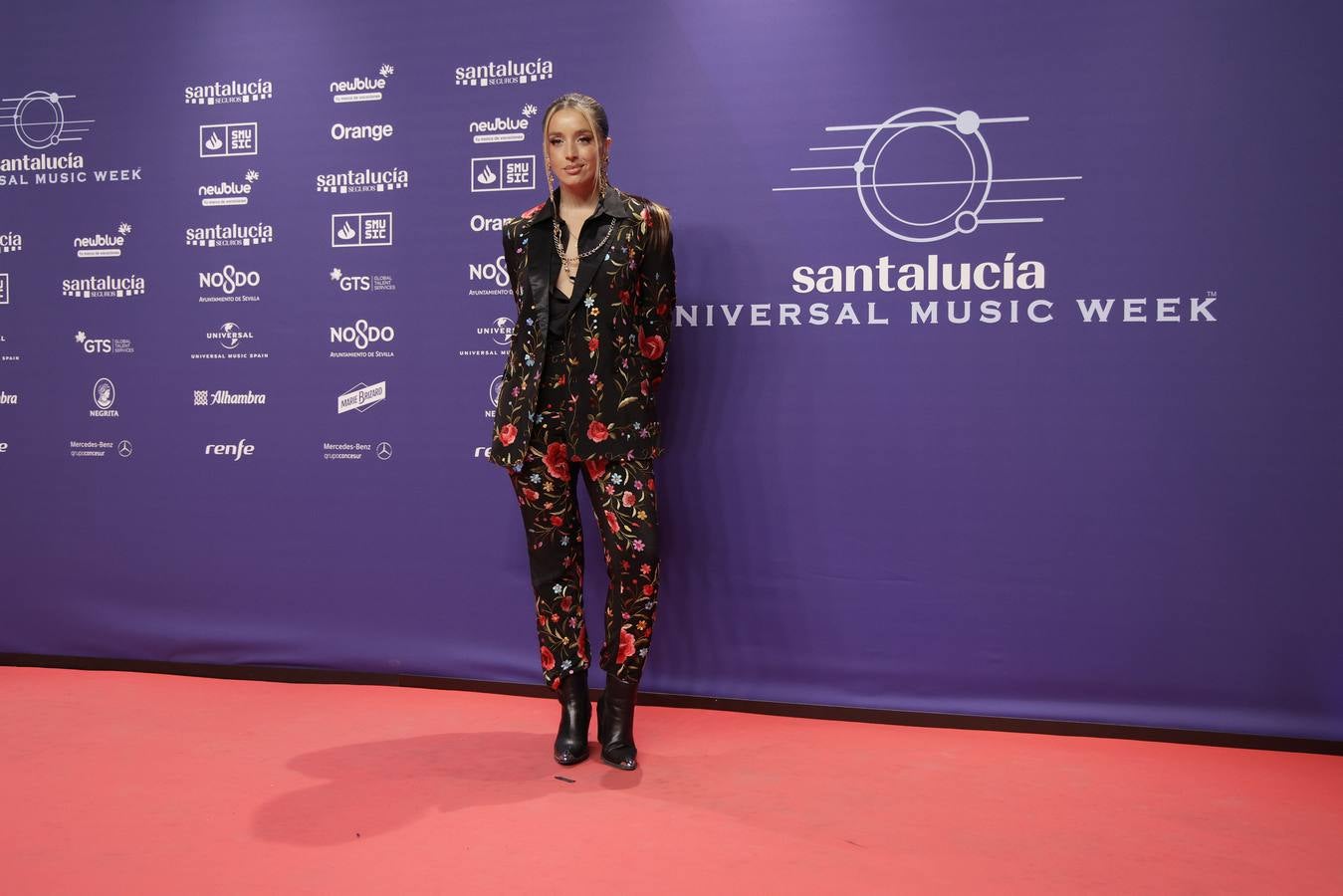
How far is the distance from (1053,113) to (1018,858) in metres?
1.91

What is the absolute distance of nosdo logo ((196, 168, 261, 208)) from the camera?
3455 mm

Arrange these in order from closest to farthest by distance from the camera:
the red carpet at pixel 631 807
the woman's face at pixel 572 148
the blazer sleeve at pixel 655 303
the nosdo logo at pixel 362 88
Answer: the red carpet at pixel 631 807, the woman's face at pixel 572 148, the blazer sleeve at pixel 655 303, the nosdo logo at pixel 362 88

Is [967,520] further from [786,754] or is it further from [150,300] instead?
[150,300]

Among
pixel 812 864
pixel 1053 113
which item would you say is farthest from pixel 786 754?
pixel 1053 113

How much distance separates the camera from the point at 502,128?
3.23m

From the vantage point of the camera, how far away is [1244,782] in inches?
99.7

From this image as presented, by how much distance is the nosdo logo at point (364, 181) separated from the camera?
3.32 m

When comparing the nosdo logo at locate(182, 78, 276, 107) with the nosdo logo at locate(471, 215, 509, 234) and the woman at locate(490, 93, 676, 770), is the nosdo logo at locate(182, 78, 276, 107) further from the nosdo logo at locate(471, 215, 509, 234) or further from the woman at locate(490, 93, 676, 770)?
the woman at locate(490, 93, 676, 770)

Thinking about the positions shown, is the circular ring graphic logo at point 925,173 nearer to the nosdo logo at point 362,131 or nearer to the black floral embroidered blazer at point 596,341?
the black floral embroidered blazer at point 596,341

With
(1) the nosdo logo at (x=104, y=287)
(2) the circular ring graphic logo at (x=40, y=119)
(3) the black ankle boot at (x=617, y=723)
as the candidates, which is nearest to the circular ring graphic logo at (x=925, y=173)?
(3) the black ankle boot at (x=617, y=723)

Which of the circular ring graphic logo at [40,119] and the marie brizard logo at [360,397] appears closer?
the marie brizard logo at [360,397]

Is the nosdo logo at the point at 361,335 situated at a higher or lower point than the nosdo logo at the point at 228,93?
lower

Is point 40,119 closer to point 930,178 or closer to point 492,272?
point 492,272

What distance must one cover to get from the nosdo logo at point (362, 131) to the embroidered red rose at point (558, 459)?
52.7 inches
